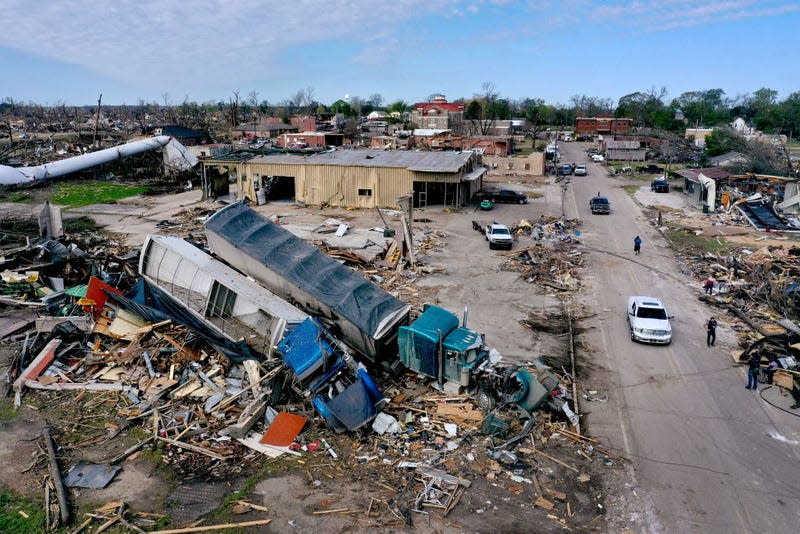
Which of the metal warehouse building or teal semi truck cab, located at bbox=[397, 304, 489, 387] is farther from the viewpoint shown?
the metal warehouse building

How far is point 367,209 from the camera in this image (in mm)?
38719

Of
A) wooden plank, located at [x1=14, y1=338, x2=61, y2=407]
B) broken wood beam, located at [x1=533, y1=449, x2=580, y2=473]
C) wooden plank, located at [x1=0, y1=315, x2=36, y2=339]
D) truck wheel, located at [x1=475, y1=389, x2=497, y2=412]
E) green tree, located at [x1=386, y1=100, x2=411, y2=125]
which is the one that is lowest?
broken wood beam, located at [x1=533, y1=449, x2=580, y2=473]

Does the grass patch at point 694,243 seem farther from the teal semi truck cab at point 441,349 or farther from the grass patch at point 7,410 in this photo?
the grass patch at point 7,410

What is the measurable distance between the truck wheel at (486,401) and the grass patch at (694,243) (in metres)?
19.5

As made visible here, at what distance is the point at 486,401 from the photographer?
12.6m

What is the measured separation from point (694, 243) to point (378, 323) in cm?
2237

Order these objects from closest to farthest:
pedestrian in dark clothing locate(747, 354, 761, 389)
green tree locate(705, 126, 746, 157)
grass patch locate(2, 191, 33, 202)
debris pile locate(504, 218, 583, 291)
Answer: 1. pedestrian in dark clothing locate(747, 354, 761, 389)
2. debris pile locate(504, 218, 583, 291)
3. grass patch locate(2, 191, 33, 202)
4. green tree locate(705, 126, 746, 157)

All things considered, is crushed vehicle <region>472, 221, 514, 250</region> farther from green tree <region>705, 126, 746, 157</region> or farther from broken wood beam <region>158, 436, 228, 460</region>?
green tree <region>705, 126, 746, 157</region>

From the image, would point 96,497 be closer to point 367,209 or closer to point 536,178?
point 367,209

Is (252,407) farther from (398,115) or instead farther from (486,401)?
(398,115)

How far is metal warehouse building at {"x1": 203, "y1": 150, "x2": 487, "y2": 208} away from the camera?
125ft

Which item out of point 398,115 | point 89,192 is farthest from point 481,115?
point 89,192

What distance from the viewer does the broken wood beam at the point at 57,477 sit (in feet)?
30.4

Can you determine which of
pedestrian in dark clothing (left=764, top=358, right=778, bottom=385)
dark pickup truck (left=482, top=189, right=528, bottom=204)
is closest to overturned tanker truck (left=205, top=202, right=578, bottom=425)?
pedestrian in dark clothing (left=764, top=358, right=778, bottom=385)
